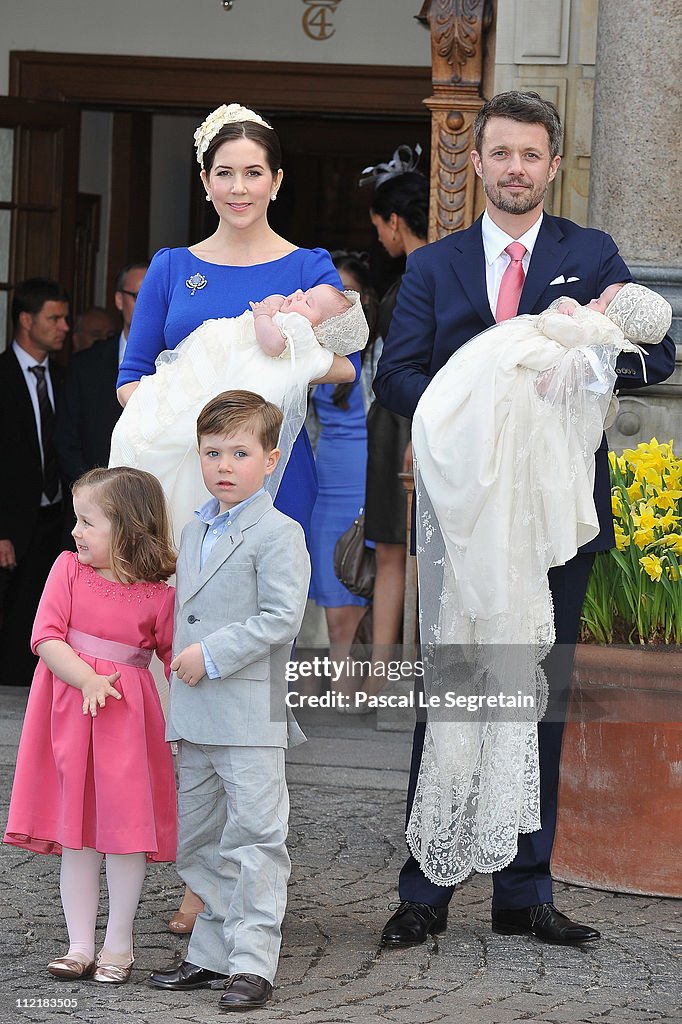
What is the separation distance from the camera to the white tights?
3367 mm

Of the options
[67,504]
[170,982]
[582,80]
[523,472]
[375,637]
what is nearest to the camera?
[170,982]

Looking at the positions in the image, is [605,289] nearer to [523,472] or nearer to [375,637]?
[523,472]

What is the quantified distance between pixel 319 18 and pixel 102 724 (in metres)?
6.45

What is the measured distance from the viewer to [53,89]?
364 inches

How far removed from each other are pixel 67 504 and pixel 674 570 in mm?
3918

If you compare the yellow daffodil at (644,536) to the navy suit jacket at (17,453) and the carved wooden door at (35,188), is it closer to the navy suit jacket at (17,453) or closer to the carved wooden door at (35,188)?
the navy suit jacket at (17,453)

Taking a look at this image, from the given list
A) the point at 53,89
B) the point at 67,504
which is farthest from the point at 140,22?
the point at 67,504

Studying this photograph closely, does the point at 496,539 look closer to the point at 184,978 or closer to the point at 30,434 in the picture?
the point at 184,978

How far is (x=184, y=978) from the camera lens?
10.9ft

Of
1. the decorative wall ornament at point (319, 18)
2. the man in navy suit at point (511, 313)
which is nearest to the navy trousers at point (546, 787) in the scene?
the man in navy suit at point (511, 313)

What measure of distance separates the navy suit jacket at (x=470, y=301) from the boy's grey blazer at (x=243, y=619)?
57 cm

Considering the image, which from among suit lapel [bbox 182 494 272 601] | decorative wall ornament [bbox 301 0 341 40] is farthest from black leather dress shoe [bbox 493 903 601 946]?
decorative wall ornament [bbox 301 0 341 40]

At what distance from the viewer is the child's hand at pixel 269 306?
12.1ft

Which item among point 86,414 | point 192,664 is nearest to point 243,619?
point 192,664
